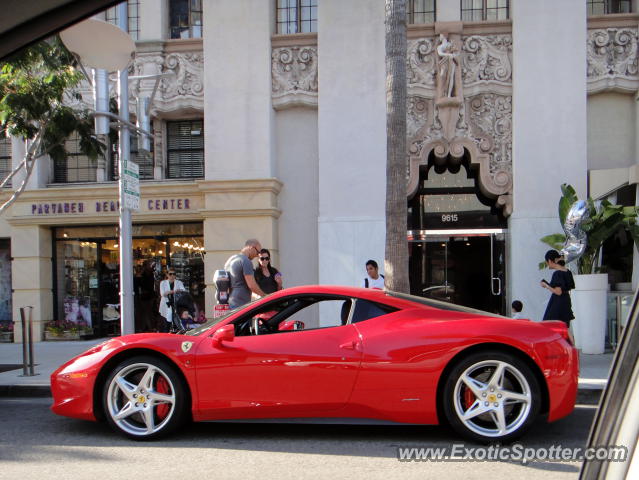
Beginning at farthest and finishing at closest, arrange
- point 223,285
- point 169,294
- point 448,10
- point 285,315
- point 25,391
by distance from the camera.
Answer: point 448,10, point 169,294, point 223,285, point 25,391, point 285,315

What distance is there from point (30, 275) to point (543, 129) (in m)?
11.6

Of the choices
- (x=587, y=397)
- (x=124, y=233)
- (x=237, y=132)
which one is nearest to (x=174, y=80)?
(x=237, y=132)

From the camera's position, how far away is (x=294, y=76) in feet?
41.7

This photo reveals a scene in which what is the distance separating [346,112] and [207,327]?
26.7 feet

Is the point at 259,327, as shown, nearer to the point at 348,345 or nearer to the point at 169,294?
the point at 348,345

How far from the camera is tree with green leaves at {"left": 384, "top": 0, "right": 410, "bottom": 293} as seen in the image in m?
8.42

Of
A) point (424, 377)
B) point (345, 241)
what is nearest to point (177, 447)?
point (424, 377)

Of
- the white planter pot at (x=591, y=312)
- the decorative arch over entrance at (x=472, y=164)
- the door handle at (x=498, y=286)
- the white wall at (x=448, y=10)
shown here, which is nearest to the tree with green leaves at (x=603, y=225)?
the white planter pot at (x=591, y=312)

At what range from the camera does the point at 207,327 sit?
17.2ft

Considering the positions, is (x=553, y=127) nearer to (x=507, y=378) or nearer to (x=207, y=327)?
(x=507, y=378)

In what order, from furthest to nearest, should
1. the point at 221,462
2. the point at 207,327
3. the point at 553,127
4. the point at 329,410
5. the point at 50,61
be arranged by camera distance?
the point at 553,127 < the point at 50,61 < the point at 207,327 < the point at 329,410 < the point at 221,462

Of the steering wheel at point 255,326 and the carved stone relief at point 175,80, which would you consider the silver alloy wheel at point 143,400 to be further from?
the carved stone relief at point 175,80

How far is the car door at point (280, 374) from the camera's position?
4.70m
